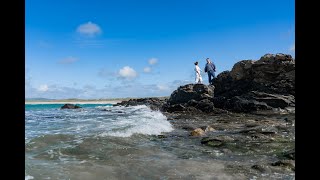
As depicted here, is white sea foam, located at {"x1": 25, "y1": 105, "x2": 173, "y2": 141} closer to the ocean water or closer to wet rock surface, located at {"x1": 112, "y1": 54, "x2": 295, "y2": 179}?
wet rock surface, located at {"x1": 112, "y1": 54, "x2": 295, "y2": 179}

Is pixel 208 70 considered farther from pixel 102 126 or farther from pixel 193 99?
pixel 102 126

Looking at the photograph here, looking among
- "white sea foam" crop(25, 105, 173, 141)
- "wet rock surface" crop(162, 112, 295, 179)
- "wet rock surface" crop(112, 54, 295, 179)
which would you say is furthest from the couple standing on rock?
"wet rock surface" crop(162, 112, 295, 179)

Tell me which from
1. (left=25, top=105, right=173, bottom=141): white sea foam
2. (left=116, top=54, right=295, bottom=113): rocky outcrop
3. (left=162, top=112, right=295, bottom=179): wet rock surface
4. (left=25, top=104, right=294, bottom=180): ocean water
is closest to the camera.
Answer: (left=25, top=104, right=294, bottom=180): ocean water

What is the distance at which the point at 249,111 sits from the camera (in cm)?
2522

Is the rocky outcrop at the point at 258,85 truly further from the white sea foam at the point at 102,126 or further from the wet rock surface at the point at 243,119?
the white sea foam at the point at 102,126

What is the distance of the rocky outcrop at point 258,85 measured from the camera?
2572 centimetres

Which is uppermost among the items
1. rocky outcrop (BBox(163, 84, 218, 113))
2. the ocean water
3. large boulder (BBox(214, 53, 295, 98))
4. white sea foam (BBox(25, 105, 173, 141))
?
large boulder (BBox(214, 53, 295, 98))

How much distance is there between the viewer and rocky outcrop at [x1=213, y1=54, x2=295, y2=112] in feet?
84.4

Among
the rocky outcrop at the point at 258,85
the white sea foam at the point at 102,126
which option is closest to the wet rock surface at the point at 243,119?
the rocky outcrop at the point at 258,85

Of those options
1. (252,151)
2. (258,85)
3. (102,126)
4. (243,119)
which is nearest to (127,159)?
(252,151)

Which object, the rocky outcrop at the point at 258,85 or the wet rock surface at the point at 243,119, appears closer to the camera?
the wet rock surface at the point at 243,119

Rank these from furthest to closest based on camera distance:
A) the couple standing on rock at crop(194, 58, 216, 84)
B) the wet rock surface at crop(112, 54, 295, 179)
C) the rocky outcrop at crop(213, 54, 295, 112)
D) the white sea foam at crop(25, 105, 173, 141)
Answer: the couple standing on rock at crop(194, 58, 216, 84)
the rocky outcrop at crop(213, 54, 295, 112)
the white sea foam at crop(25, 105, 173, 141)
the wet rock surface at crop(112, 54, 295, 179)

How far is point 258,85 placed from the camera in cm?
2911
